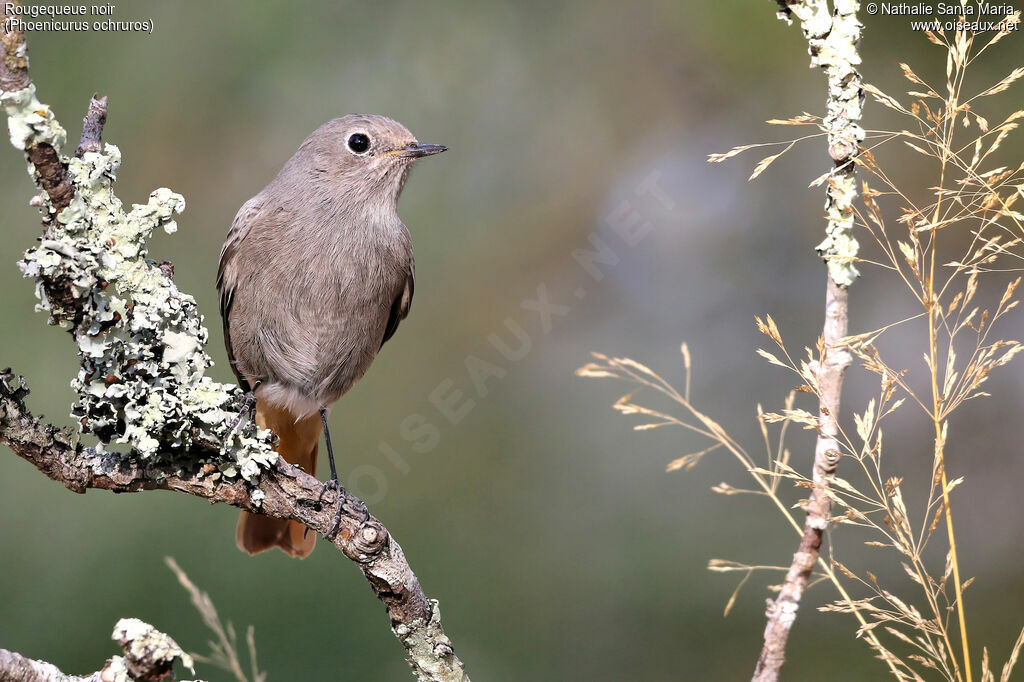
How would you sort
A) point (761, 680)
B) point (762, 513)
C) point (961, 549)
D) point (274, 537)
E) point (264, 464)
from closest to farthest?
1. point (761, 680)
2. point (264, 464)
3. point (274, 537)
4. point (961, 549)
5. point (762, 513)

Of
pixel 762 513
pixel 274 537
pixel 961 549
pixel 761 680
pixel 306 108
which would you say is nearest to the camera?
pixel 761 680

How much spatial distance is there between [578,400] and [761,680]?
2.31 m

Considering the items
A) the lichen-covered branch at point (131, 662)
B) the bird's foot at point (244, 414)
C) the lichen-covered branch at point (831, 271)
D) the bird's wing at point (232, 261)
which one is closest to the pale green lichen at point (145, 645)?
the lichen-covered branch at point (131, 662)

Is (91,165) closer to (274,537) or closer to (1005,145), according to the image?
(274,537)

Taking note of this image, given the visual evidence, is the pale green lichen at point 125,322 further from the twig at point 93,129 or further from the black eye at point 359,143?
the black eye at point 359,143

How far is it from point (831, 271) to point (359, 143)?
1.90 metres

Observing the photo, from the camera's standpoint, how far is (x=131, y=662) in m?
1.68

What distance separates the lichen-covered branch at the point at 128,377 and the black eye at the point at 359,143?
132 cm

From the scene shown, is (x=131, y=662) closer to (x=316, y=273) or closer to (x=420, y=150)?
(x=316, y=273)

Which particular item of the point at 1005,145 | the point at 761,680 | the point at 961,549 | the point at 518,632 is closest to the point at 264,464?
the point at 761,680

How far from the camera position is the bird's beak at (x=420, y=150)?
10.8ft

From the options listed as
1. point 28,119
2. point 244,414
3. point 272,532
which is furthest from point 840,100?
point 272,532

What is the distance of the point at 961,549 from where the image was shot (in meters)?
3.74

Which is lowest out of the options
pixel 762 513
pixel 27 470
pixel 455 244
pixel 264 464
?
pixel 762 513
